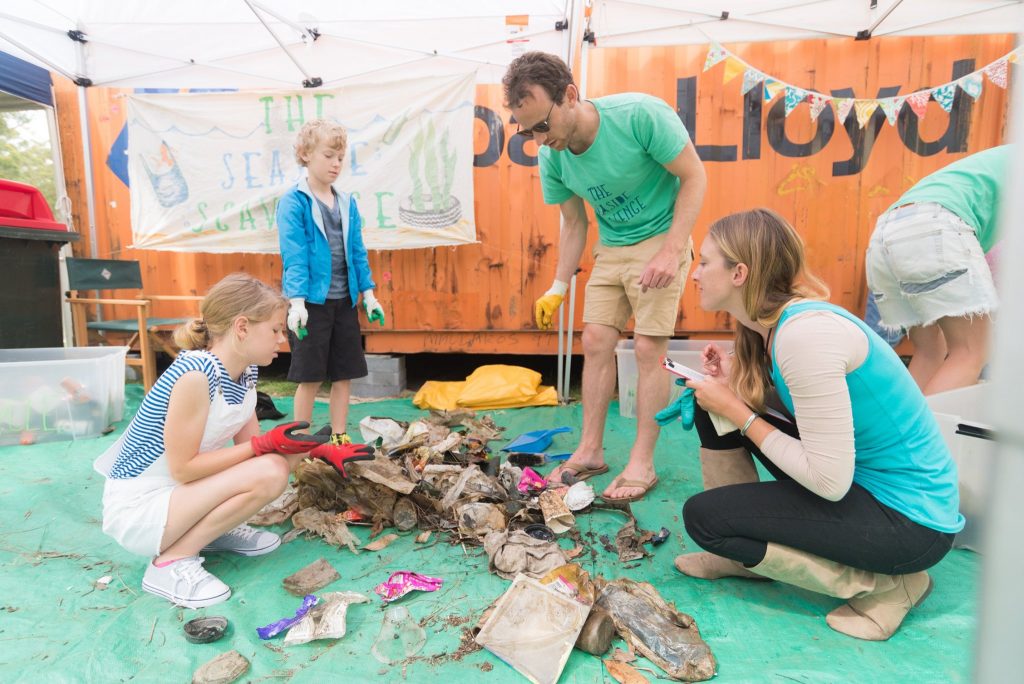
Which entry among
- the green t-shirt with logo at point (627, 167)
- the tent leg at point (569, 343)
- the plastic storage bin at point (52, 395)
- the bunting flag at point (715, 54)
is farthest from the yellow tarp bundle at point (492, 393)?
the bunting flag at point (715, 54)

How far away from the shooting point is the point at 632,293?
7.62 ft

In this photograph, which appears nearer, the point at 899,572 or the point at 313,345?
the point at 899,572

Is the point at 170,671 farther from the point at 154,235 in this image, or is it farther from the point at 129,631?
the point at 154,235

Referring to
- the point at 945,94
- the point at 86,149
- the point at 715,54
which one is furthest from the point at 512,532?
the point at 86,149

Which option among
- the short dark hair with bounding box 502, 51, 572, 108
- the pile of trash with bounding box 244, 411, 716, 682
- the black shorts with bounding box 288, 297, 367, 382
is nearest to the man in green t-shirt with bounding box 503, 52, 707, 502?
the short dark hair with bounding box 502, 51, 572, 108

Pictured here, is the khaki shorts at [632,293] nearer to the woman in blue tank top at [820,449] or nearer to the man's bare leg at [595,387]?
the man's bare leg at [595,387]

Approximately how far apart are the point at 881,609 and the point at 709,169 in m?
3.00

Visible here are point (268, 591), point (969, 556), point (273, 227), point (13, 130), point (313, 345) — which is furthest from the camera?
point (13, 130)

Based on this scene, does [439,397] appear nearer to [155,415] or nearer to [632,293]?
[632,293]

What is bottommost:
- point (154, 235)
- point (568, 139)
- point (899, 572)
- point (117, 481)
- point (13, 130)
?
point (899, 572)

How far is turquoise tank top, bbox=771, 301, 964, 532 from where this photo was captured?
51.1 inches

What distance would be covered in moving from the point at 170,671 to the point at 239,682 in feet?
0.59

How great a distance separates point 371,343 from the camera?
162 inches

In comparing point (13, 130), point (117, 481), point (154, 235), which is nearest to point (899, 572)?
point (117, 481)
